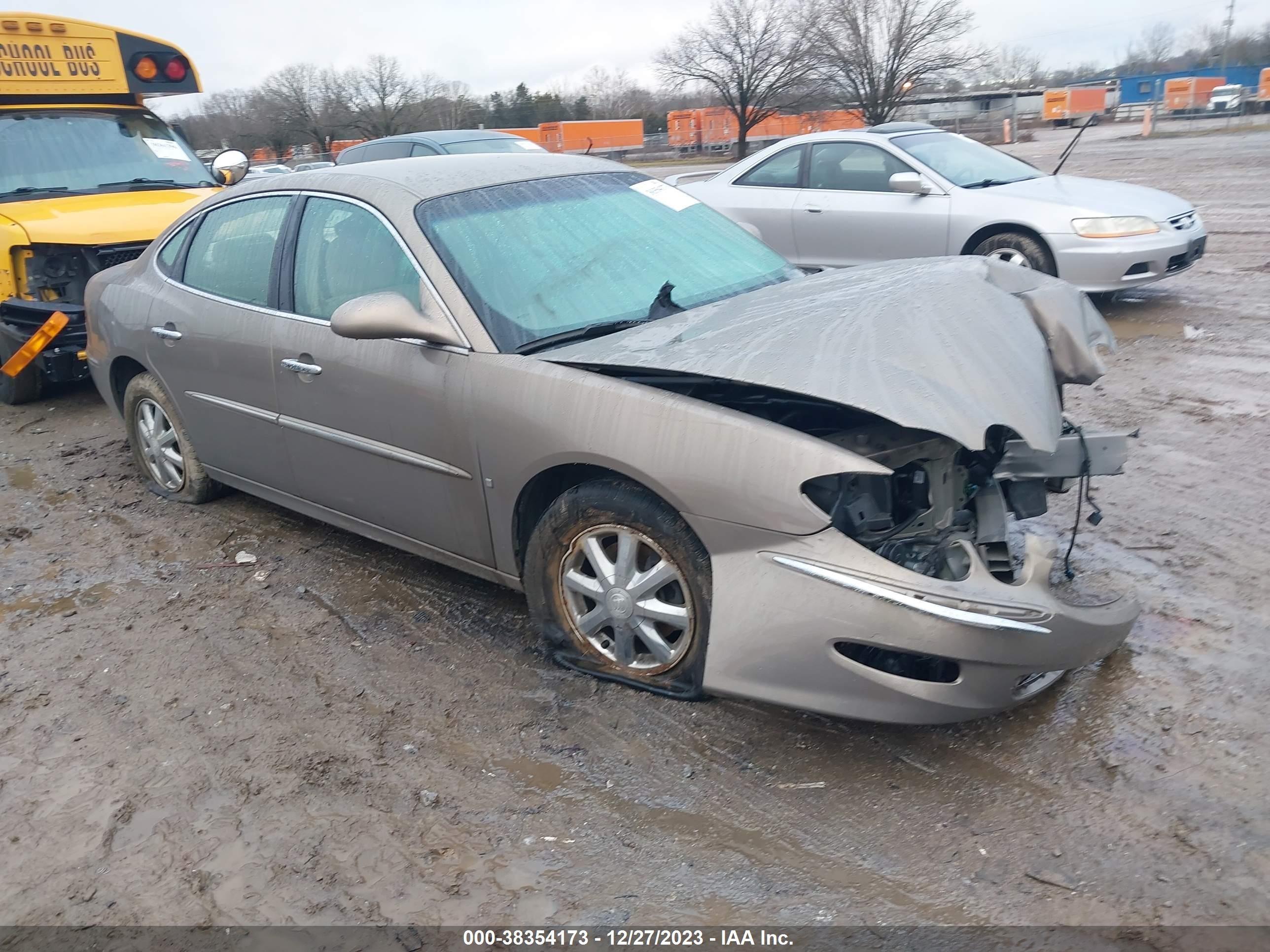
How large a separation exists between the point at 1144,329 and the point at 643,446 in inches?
235

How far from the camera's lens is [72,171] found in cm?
751

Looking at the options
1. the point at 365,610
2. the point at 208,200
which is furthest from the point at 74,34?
the point at 365,610

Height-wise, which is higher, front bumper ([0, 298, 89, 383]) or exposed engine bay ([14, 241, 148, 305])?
exposed engine bay ([14, 241, 148, 305])

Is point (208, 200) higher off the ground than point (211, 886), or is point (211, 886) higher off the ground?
point (208, 200)

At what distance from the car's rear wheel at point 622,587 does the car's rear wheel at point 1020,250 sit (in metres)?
5.61

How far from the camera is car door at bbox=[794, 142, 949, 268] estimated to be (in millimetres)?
7973

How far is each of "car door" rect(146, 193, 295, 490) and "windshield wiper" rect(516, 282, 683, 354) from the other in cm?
137

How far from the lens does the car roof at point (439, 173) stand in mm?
3811

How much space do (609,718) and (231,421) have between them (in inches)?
95.1

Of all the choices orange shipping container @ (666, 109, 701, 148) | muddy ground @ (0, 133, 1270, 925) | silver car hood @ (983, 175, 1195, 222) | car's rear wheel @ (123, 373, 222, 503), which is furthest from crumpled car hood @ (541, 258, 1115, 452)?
orange shipping container @ (666, 109, 701, 148)

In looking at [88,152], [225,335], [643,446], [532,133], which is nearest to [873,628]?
[643,446]

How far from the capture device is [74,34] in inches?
301

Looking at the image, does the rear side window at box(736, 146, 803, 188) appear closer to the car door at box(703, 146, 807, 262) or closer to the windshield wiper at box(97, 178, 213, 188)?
the car door at box(703, 146, 807, 262)

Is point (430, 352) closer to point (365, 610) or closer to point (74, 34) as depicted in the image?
point (365, 610)
